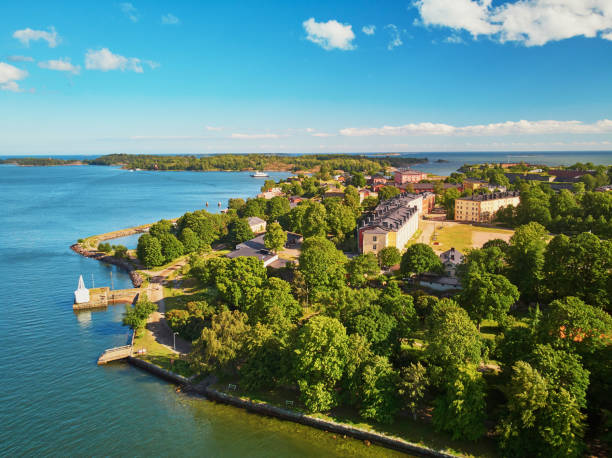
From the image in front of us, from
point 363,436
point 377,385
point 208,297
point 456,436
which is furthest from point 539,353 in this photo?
point 208,297

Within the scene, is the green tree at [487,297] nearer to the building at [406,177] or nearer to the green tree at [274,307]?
the green tree at [274,307]

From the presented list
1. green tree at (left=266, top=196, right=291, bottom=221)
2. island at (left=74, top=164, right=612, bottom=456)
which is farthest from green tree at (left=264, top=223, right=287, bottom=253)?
green tree at (left=266, top=196, right=291, bottom=221)

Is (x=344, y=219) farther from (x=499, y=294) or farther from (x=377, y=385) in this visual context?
(x=377, y=385)

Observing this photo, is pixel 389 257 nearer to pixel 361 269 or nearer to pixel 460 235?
pixel 361 269

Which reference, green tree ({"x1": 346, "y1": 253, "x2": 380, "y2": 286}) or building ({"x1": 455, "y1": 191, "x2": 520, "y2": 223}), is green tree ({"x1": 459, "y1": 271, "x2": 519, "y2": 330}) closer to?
green tree ({"x1": 346, "y1": 253, "x2": 380, "y2": 286})

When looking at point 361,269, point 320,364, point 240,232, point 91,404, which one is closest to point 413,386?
point 320,364

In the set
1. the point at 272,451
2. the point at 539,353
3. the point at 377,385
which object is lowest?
the point at 272,451
